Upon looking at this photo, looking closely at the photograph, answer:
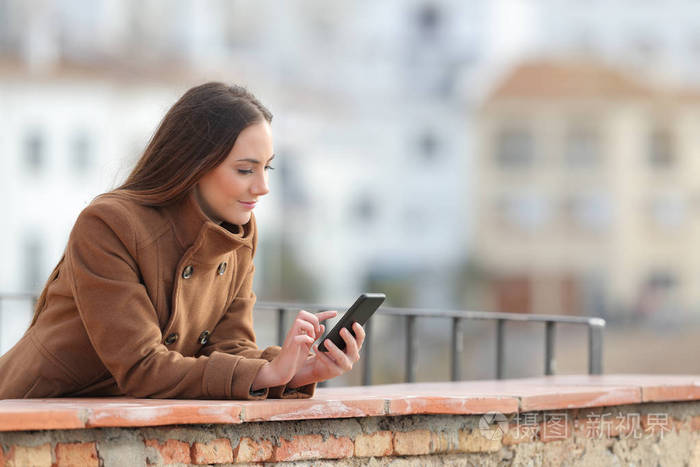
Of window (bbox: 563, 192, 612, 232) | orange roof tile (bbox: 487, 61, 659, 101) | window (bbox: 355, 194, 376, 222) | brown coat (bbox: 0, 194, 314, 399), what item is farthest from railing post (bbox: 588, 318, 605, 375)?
window (bbox: 563, 192, 612, 232)

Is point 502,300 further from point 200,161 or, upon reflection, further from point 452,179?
point 200,161

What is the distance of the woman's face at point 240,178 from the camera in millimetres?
4008

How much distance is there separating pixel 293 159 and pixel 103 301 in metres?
41.9

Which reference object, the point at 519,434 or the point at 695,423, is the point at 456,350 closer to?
the point at 695,423

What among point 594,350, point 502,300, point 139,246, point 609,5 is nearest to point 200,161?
point 139,246

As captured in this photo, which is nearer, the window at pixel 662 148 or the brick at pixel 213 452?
the brick at pixel 213 452

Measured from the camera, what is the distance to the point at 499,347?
6.48 meters

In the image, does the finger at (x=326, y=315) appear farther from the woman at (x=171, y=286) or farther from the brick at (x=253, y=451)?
the brick at (x=253, y=451)

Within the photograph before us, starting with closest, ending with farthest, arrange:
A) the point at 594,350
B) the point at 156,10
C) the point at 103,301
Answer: the point at 103,301 < the point at 594,350 < the point at 156,10

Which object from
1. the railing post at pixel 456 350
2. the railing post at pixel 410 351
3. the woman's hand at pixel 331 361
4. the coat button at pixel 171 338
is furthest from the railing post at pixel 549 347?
the coat button at pixel 171 338

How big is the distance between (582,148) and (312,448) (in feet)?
162

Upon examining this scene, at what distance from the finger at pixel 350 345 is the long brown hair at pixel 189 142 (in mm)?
583

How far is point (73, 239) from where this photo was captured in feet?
12.7

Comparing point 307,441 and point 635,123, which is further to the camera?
point 635,123
